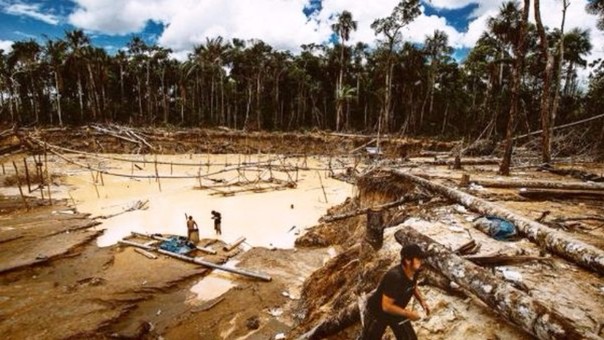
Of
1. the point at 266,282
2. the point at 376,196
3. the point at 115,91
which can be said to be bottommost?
the point at 266,282

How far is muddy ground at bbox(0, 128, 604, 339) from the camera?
4297mm

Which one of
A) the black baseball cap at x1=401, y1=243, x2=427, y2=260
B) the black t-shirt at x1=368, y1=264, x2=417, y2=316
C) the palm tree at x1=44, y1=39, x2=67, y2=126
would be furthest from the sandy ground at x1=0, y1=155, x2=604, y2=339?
the palm tree at x1=44, y1=39, x2=67, y2=126

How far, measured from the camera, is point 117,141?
32.1 metres

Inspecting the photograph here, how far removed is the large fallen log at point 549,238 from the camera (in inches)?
187

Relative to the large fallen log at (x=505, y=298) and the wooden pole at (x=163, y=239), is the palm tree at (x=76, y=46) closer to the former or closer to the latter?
the wooden pole at (x=163, y=239)

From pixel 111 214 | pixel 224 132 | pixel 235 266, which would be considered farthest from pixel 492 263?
pixel 224 132

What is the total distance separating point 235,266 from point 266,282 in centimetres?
131

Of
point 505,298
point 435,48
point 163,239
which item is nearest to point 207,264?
point 163,239

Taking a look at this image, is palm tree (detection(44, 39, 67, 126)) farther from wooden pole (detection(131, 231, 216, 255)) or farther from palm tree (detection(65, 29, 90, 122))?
wooden pole (detection(131, 231, 216, 255))

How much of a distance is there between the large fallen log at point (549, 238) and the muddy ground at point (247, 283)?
0.54ft

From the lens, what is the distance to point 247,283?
29.9 feet

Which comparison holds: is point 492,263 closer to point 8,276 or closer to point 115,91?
point 8,276

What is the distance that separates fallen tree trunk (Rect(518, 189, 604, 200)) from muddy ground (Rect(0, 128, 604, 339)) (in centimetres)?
23

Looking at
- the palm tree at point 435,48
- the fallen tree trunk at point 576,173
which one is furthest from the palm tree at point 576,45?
the fallen tree trunk at point 576,173
